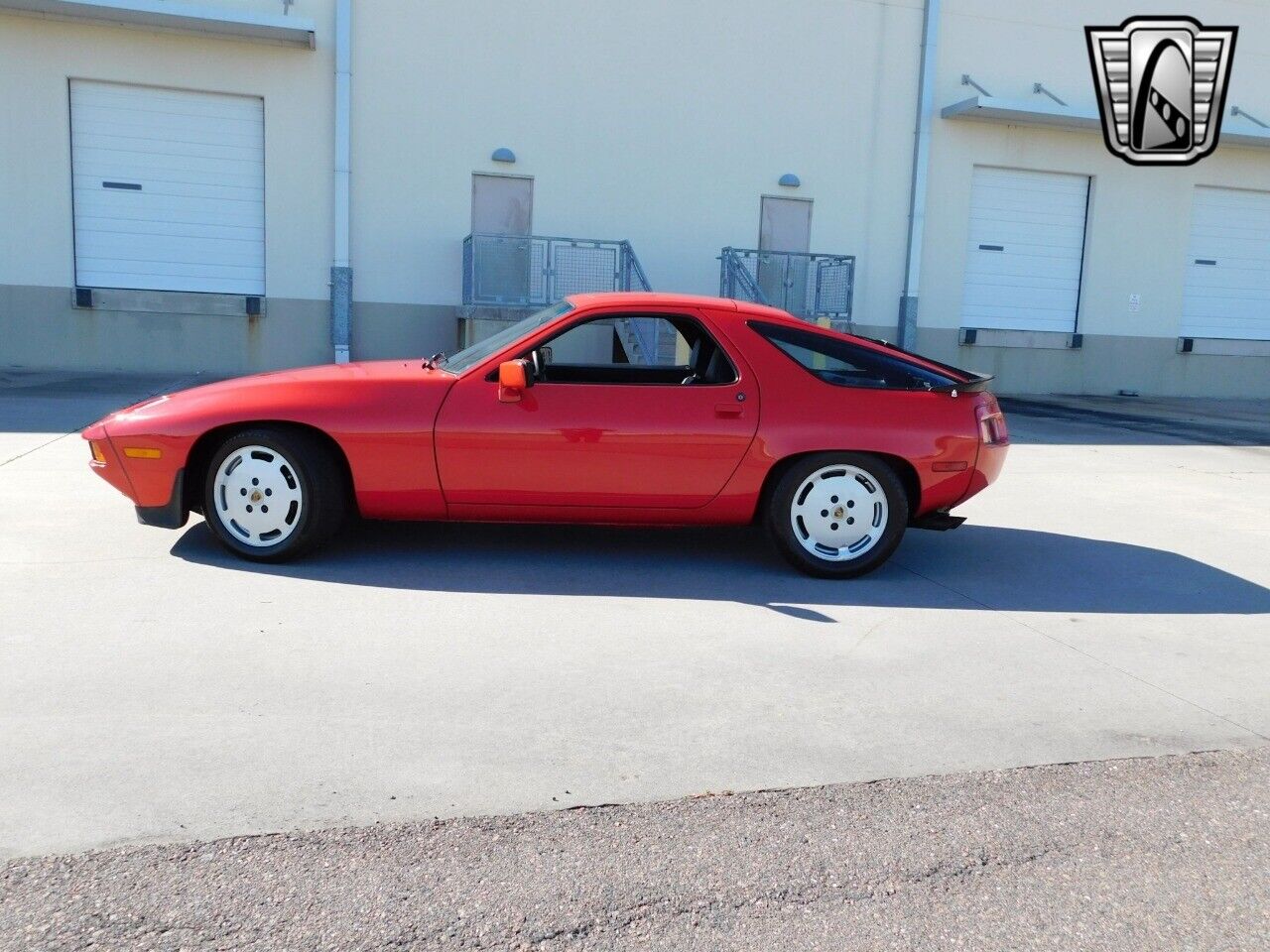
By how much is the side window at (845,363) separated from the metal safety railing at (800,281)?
11.1 metres

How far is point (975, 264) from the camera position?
20234 millimetres

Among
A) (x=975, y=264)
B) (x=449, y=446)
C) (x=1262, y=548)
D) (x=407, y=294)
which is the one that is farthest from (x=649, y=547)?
(x=975, y=264)

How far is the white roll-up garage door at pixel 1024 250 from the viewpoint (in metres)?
20.2

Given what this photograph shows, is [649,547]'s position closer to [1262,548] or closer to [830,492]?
[830,492]

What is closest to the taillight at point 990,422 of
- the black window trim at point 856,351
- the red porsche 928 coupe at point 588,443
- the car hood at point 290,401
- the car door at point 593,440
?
the red porsche 928 coupe at point 588,443

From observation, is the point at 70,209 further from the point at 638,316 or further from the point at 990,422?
the point at 990,422

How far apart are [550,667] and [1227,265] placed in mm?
21425

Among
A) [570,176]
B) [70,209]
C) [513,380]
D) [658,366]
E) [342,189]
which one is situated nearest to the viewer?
[513,380]

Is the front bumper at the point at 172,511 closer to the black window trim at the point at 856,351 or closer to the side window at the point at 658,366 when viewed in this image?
the side window at the point at 658,366

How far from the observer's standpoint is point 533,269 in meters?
16.5

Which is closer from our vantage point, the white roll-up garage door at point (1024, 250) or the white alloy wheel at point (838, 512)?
the white alloy wheel at point (838, 512)

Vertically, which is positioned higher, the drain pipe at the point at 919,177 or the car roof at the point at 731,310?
the drain pipe at the point at 919,177

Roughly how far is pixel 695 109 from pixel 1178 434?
356 inches
